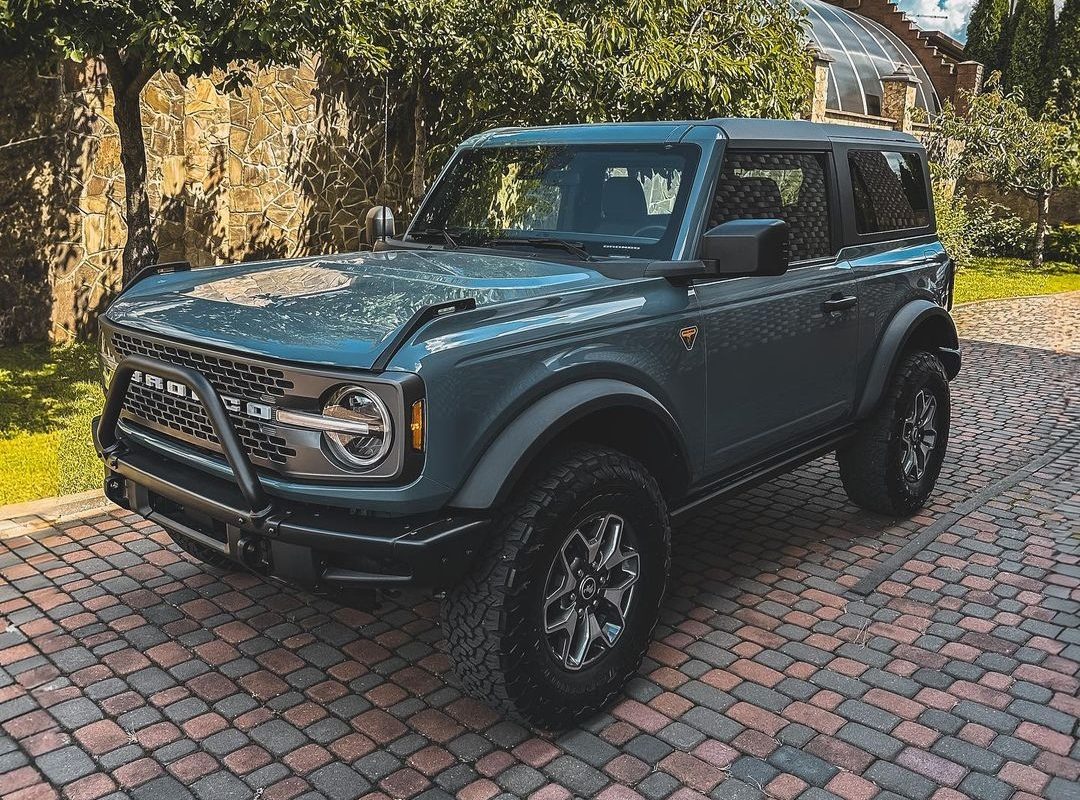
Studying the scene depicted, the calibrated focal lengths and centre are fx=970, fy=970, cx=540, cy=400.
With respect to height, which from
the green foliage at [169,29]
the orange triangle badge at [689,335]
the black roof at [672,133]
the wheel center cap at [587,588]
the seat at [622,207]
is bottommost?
the wheel center cap at [587,588]

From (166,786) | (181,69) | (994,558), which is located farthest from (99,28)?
(994,558)

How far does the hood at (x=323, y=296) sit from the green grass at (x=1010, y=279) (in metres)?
14.6

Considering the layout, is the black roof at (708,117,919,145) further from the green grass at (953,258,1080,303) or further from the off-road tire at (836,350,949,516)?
the green grass at (953,258,1080,303)

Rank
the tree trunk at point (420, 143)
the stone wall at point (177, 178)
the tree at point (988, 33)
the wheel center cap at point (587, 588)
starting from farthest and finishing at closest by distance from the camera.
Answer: the tree at point (988, 33) → the tree trunk at point (420, 143) → the stone wall at point (177, 178) → the wheel center cap at point (587, 588)

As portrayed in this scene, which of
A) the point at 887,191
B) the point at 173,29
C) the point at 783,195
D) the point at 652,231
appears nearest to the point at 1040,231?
the point at 887,191

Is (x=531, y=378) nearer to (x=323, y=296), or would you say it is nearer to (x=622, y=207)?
(x=323, y=296)

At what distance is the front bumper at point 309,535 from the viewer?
2.99m

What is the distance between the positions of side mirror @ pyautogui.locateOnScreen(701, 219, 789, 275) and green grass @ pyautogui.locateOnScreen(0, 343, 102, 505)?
4.25 meters

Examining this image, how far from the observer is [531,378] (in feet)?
10.8

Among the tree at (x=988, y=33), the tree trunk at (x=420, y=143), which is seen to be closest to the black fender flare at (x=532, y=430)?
the tree trunk at (x=420, y=143)

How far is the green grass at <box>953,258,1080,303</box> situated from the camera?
18.2 meters

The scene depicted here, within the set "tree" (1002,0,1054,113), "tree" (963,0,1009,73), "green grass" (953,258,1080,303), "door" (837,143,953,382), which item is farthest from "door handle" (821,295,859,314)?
"tree" (963,0,1009,73)

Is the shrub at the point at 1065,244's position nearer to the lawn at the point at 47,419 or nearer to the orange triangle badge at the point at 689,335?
the lawn at the point at 47,419

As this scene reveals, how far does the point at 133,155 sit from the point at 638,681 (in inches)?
241
